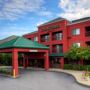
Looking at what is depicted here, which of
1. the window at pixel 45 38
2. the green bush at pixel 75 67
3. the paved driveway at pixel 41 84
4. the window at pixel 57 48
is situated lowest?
the paved driveway at pixel 41 84

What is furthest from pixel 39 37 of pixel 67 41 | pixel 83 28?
pixel 83 28

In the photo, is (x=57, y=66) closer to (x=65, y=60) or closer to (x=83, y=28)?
(x=65, y=60)

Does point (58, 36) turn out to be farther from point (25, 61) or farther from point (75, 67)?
point (25, 61)

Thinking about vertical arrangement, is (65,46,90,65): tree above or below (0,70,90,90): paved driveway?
above

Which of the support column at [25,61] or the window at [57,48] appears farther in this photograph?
the support column at [25,61]

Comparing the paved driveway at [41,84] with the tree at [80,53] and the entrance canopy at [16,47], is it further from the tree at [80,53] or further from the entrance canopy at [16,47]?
the tree at [80,53]

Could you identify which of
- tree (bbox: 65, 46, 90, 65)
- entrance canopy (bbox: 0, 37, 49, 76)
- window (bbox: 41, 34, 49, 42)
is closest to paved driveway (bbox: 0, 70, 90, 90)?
entrance canopy (bbox: 0, 37, 49, 76)

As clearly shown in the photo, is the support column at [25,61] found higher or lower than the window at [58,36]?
lower

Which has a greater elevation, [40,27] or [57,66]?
[40,27]

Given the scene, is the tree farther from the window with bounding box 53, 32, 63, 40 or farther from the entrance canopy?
the window with bounding box 53, 32, 63, 40

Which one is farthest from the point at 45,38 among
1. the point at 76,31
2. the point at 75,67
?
the point at 75,67

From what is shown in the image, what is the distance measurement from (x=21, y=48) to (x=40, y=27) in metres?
17.8

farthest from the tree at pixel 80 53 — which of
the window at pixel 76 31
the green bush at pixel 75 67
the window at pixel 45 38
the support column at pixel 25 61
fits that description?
the support column at pixel 25 61

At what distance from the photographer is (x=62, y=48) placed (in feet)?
140
